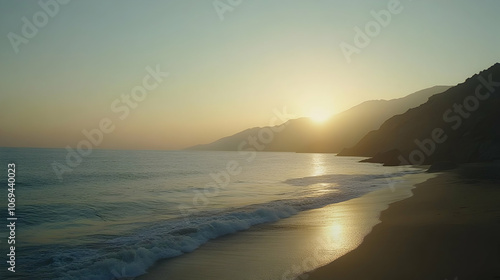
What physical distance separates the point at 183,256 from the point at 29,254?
5.72 metres

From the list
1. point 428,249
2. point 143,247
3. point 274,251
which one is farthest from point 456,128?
point 143,247

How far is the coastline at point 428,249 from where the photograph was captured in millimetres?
7932

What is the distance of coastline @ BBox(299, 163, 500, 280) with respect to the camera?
7.93 m

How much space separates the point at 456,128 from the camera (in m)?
82.8

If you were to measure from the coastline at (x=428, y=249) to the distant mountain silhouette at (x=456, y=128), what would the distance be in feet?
227

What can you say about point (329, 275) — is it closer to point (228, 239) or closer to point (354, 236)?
point (354, 236)

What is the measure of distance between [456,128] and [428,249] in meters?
87.6

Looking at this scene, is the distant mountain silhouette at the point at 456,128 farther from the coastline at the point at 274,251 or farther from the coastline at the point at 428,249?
the coastline at the point at 274,251

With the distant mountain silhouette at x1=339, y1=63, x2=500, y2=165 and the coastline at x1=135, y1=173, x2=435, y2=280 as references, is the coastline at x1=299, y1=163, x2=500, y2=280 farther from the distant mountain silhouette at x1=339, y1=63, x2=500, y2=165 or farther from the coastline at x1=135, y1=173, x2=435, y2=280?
the distant mountain silhouette at x1=339, y1=63, x2=500, y2=165

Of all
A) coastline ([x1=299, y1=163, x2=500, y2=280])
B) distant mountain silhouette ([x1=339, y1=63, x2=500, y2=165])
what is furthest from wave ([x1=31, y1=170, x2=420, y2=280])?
distant mountain silhouette ([x1=339, y1=63, x2=500, y2=165])

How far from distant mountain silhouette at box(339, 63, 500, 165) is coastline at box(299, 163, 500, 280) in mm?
69055

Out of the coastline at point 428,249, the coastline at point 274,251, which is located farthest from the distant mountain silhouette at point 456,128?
the coastline at point 274,251

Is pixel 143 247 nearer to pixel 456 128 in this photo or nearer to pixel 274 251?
pixel 274 251

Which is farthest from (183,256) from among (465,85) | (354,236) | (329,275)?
(465,85)
